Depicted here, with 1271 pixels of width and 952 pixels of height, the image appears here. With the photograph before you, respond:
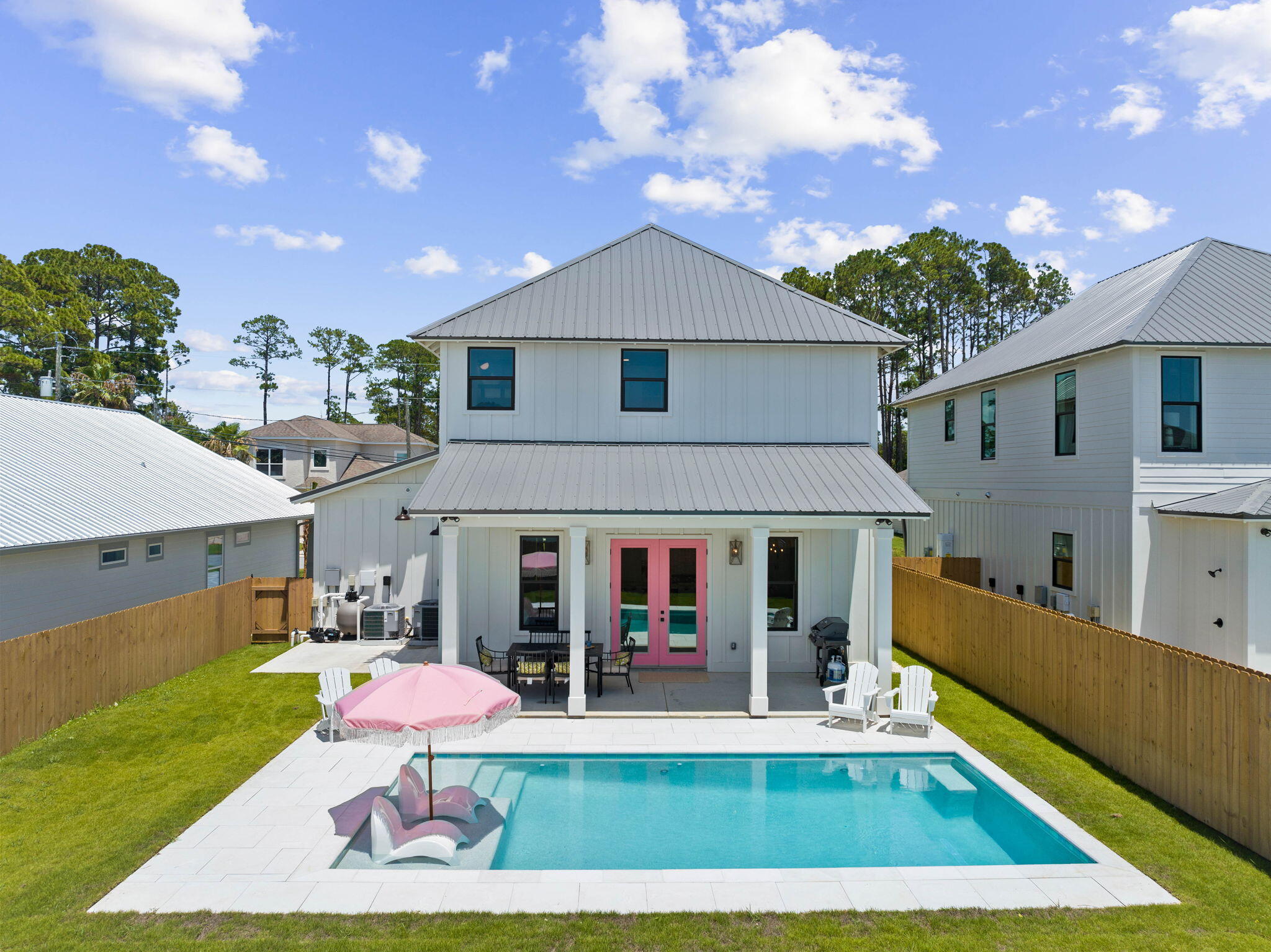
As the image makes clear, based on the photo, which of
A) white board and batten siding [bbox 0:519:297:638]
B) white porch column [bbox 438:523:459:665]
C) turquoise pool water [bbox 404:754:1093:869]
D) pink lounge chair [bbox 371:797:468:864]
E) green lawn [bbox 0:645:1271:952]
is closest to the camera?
green lawn [bbox 0:645:1271:952]

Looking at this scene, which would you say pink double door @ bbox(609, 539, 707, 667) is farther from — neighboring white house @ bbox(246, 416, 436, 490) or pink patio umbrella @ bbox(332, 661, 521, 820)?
neighboring white house @ bbox(246, 416, 436, 490)

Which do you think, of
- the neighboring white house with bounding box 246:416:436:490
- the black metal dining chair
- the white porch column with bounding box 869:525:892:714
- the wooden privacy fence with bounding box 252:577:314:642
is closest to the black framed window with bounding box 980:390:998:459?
the white porch column with bounding box 869:525:892:714

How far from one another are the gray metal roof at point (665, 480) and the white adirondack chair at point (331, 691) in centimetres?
285

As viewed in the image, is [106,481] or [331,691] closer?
[331,691]

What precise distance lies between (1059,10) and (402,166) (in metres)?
14.8

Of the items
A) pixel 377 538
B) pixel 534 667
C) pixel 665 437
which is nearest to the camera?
pixel 534 667

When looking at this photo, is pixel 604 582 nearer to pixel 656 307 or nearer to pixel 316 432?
pixel 656 307

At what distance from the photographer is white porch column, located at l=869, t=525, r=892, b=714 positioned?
1091 centimetres

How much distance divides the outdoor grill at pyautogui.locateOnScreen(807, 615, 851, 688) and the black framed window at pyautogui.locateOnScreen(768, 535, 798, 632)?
22.3 inches

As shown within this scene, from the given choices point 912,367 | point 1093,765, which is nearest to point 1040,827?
point 1093,765

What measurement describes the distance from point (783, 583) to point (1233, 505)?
7.94m

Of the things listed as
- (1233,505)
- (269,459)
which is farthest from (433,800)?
(269,459)

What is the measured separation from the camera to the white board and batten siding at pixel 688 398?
1350 cm

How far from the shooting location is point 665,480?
1183 centimetres
